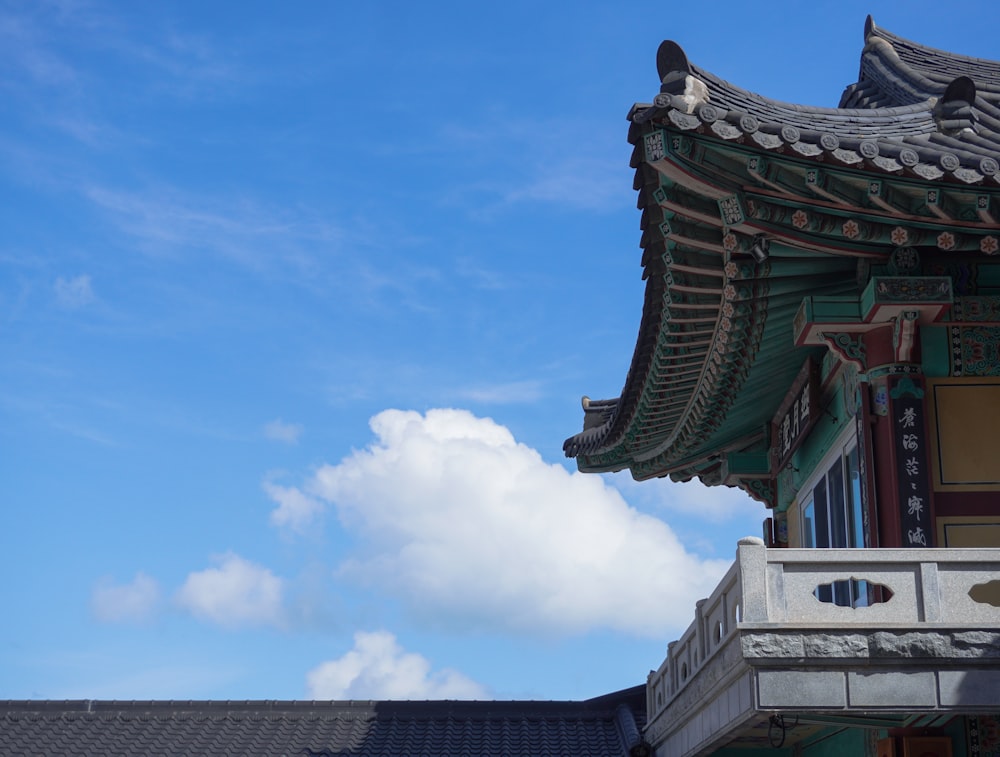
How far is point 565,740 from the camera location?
18422mm

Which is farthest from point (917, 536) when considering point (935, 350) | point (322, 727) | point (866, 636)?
point (322, 727)

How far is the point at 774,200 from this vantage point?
10352 mm

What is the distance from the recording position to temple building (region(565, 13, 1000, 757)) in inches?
335

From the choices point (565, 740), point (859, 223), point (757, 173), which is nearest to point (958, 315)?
point (859, 223)

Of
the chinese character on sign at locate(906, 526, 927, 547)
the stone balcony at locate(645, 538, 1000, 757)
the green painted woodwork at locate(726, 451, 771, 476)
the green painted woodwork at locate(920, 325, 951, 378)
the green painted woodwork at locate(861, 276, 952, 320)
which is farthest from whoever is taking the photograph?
the green painted woodwork at locate(726, 451, 771, 476)

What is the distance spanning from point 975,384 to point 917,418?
0.64 meters

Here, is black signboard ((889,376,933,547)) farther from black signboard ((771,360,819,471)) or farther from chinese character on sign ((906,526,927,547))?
black signboard ((771,360,819,471))

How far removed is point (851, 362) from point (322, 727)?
35.5 feet

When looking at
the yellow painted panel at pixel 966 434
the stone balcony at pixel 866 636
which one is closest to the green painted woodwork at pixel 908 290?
the yellow painted panel at pixel 966 434

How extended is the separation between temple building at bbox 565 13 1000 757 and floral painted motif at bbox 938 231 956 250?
1cm

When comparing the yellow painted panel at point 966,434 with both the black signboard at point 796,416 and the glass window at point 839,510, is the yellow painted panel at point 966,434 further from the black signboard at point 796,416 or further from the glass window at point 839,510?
the black signboard at point 796,416

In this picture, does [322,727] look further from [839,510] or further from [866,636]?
[866,636]

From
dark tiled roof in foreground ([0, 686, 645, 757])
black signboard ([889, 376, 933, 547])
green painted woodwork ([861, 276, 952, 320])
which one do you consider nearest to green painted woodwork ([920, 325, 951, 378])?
black signboard ([889, 376, 933, 547])

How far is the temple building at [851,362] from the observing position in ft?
27.9
